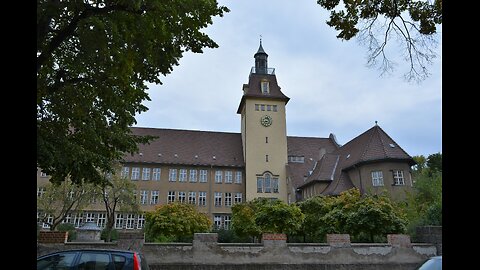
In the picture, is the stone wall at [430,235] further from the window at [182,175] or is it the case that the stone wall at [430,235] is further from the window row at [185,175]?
the window at [182,175]

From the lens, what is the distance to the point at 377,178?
107 ft

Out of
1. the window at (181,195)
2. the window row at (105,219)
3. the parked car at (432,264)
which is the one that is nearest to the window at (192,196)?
the window at (181,195)

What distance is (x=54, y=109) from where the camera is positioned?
10570 mm

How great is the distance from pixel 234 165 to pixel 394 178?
20.1 metres

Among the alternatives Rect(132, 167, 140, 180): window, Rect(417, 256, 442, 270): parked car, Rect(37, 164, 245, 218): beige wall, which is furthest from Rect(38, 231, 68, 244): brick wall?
Rect(132, 167, 140, 180): window

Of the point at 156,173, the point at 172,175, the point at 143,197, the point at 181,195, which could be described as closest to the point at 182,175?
the point at 172,175

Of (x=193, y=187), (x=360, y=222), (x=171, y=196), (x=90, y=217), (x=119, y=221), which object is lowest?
(x=360, y=222)

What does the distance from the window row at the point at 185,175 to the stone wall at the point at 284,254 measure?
100 feet

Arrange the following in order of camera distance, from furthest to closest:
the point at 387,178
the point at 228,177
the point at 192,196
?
the point at 228,177, the point at 192,196, the point at 387,178

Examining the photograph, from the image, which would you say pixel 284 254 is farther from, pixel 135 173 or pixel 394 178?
pixel 135 173

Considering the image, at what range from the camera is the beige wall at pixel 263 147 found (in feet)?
146

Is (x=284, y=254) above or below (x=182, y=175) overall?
below
